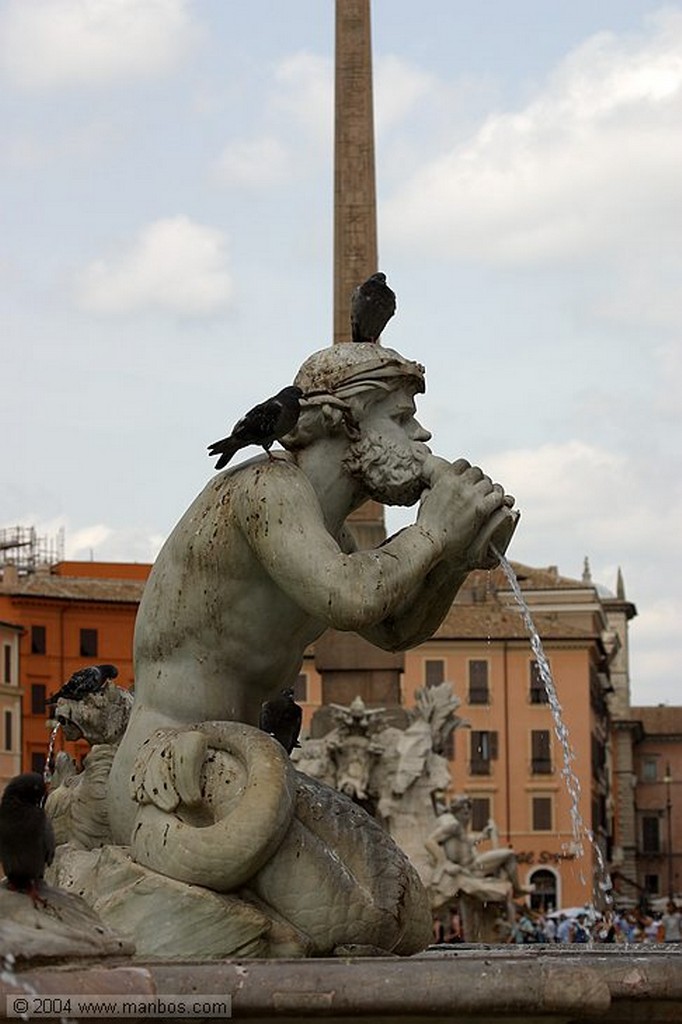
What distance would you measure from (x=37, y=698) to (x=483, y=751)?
14.5 m

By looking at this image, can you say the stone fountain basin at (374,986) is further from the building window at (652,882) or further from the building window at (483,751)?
the building window at (652,882)

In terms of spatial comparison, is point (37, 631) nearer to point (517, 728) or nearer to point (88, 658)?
point (88, 658)

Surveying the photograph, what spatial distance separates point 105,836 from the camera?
6293 mm

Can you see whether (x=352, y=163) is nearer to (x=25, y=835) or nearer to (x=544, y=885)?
(x=25, y=835)

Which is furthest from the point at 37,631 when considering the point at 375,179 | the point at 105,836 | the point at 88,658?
the point at 105,836

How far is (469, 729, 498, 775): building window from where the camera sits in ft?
244

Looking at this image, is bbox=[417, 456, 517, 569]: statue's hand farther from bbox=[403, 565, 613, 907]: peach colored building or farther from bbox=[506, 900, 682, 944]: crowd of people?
bbox=[403, 565, 613, 907]: peach colored building

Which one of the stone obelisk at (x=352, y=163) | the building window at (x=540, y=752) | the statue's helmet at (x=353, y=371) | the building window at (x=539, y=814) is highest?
the stone obelisk at (x=352, y=163)

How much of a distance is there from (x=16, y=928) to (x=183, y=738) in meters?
0.97

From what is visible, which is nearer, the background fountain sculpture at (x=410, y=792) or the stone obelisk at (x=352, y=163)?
the background fountain sculpture at (x=410, y=792)

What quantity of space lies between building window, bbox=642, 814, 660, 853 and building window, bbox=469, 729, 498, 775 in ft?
135

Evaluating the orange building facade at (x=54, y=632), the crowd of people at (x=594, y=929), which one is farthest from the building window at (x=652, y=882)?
the crowd of people at (x=594, y=929)

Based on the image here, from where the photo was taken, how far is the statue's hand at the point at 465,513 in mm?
5723

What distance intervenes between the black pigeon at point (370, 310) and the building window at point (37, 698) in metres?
69.2
